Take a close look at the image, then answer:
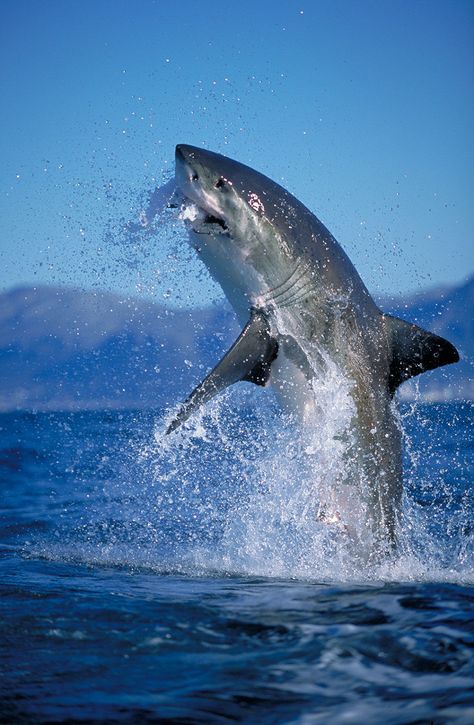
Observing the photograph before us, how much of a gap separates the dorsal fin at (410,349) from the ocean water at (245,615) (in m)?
0.79

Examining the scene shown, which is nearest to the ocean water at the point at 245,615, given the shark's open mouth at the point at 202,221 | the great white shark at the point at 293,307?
the great white shark at the point at 293,307

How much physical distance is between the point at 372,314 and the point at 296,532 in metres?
1.74

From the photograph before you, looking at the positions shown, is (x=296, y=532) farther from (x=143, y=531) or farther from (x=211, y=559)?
→ (x=143, y=531)

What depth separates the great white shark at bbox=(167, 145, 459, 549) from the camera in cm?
546

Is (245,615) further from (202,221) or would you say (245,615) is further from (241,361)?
(202,221)

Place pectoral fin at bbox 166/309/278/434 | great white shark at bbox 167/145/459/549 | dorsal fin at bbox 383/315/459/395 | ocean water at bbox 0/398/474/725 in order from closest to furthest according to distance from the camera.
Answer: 1. ocean water at bbox 0/398/474/725
2. pectoral fin at bbox 166/309/278/434
3. great white shark at bbox 167/145/459/549
4. dorsal fin at bbox 383/315/459/395

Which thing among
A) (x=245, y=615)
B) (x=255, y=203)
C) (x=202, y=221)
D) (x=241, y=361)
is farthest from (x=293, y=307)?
(x=245, y=615)

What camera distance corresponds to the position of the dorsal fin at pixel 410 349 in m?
5.81

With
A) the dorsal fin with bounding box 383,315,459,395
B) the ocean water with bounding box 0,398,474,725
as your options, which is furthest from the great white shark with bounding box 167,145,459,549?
→ the ocean water with bounding box 0,398,474,725

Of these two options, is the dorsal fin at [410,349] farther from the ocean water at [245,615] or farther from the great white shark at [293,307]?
the ocean water at [245,615]

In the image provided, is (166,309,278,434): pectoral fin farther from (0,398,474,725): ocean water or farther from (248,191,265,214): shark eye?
(248,191,265,214): shark eye

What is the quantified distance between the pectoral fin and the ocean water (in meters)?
0.35

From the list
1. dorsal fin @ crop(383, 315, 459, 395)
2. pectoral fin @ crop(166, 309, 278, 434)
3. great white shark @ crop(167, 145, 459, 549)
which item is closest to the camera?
pectoral fin @ crop(166, 309, 278, 434)

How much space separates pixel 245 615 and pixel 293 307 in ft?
7.98
